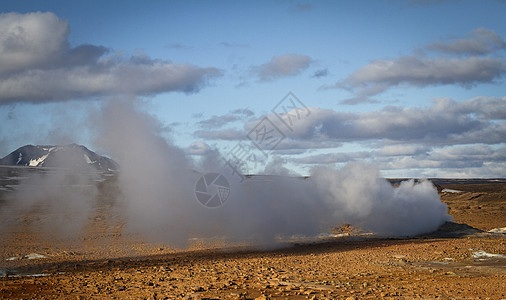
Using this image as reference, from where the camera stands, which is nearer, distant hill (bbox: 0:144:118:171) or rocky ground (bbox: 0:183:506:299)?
rocky ground (bbox: 0:183:506:299)

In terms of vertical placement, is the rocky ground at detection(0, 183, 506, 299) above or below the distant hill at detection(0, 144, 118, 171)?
below

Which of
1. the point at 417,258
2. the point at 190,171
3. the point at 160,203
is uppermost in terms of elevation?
the point at 190,171

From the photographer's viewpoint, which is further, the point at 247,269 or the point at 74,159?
the point at 74,159

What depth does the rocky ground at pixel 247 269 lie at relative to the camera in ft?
39.7

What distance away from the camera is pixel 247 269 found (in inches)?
623

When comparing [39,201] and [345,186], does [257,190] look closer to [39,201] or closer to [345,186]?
[345,186]

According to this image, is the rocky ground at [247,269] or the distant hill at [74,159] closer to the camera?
the rocky ground at [247,269]

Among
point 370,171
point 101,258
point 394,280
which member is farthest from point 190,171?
point 394,280

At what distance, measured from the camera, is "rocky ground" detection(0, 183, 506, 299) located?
39.7 ft

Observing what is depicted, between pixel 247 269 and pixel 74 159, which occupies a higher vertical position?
pixel 74 159

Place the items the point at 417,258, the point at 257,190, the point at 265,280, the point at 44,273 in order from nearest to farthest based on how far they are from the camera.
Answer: the point at 265,280 → the point at 44,273 → the point at 417,258 → the point at 257,190

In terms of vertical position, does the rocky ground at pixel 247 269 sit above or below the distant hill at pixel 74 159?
below

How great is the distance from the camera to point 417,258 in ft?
61.4

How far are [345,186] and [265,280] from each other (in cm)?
1763
